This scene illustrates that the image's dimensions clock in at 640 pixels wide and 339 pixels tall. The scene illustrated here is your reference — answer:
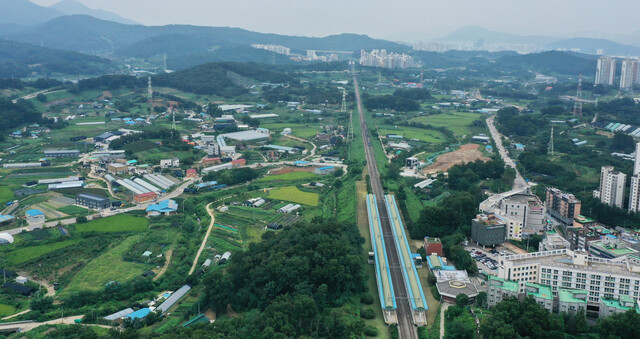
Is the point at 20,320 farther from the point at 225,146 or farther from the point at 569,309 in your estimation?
the point at 225,146

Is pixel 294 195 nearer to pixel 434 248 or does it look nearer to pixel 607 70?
pixel 434 248

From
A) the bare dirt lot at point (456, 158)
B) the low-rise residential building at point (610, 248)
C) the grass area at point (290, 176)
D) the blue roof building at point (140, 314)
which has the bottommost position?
the blue roof building at point (140, 314)

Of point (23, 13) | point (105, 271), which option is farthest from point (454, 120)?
point (23, 13)

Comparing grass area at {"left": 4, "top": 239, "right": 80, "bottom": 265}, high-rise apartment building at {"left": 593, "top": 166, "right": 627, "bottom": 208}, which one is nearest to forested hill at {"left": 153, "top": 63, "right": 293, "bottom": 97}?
grass area at {"left": 4, "top": 239, "right": 80, "bottom": 265}

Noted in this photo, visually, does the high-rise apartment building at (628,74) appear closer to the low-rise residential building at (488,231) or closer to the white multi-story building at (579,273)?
the low-rise residential building at (488,231)

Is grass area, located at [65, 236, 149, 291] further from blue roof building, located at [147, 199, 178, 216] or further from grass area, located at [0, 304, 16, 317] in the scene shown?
blue roof building, located at [147, 199, 178, 216]

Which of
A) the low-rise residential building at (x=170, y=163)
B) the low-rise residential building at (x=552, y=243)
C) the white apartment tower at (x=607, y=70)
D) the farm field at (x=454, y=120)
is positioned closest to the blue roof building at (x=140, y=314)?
the low-rise residential building at (x=552, y=243)
